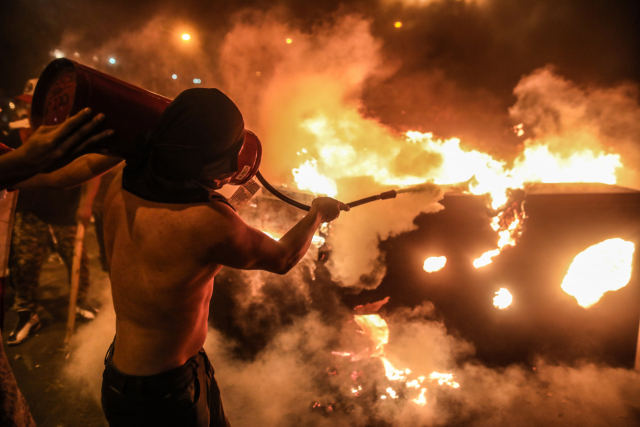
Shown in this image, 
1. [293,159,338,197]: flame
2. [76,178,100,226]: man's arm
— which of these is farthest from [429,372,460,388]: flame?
[76,178,100,226]: man's arm

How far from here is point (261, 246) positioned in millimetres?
1396

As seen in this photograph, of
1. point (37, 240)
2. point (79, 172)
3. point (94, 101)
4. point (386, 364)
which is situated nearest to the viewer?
point (94, 101)

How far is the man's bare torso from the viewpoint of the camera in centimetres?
124

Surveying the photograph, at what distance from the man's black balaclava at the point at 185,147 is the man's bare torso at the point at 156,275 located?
0.06 meters

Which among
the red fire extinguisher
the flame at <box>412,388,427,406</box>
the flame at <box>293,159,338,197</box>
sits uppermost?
the flame at <box>293,159,338,197</box>

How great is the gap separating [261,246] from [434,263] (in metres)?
2.68

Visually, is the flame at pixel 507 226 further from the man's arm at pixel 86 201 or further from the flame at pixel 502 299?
the man's arm at pixel 86 201

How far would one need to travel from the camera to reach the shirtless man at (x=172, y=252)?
125 centimetres

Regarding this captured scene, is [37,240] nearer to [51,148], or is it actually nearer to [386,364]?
[51,148]

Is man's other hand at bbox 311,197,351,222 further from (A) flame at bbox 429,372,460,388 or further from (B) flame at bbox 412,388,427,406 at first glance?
(A) flame at bbox 429,372,460,388

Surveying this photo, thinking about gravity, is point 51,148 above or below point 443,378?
above

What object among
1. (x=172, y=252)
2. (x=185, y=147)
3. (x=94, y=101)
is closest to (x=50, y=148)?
(x=94, y=101)

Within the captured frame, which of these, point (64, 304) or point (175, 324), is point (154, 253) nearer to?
point (175, 324)

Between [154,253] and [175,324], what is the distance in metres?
0.37
